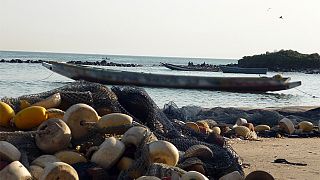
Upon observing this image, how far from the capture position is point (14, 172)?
182 inches

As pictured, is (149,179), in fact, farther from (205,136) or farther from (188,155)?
(205,136)

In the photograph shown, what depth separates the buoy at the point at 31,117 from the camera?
608cm

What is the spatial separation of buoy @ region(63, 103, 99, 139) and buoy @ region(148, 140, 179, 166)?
1.03 m

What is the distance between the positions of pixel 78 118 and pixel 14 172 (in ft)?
4.69

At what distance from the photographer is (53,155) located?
5453 millimetres

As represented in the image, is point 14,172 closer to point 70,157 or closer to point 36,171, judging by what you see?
point 36,171

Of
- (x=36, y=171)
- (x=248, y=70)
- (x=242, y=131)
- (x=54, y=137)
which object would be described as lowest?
(x=248, y=70)

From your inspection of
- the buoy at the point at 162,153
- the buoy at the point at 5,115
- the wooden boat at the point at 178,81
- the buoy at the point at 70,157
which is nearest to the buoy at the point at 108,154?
the buoy at the point at 70,157

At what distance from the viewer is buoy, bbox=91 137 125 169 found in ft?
17.5

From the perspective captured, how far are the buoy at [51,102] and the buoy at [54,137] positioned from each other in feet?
3.41

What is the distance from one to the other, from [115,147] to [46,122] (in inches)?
32.5

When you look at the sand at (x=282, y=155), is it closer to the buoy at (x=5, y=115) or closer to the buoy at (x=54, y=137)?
the buoy at (x=54, y=137)

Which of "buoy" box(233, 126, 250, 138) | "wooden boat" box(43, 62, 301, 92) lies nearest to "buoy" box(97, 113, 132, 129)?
"buoy" box(233, 126, 250, 138)

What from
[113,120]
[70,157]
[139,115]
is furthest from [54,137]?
[139,115]
